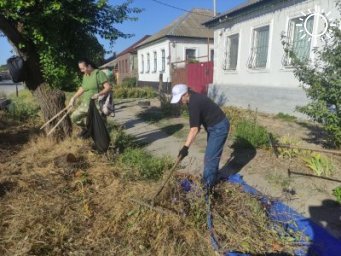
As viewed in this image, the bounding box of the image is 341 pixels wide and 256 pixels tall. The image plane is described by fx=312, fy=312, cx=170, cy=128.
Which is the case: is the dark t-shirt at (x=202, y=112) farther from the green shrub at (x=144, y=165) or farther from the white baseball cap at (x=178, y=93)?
A: the green shrub at (x=144, y=165)

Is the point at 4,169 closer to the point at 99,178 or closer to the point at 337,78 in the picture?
the point at 99,178

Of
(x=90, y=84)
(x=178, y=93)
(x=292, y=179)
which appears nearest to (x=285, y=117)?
(x=292, y=179)

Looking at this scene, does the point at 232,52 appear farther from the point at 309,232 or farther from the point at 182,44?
the point at 309,232

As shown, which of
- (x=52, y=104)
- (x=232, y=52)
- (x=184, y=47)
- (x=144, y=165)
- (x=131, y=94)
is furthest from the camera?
(x=184, y=47)

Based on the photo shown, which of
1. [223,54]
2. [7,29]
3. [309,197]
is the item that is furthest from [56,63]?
[223,54]

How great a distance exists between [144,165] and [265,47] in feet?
26.5

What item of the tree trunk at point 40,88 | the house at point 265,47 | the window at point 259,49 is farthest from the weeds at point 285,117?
the tree trunk at point 40,88

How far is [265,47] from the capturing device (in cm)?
1103

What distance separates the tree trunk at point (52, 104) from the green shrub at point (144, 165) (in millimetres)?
1636

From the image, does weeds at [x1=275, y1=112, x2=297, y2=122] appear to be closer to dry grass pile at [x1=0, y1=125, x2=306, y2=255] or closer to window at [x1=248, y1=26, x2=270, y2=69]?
window at [x1=248, y1=26, x2=270, y2=69]

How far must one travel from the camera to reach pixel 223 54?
13641 millimetres

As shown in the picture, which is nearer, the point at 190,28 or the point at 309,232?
the point at 309,232

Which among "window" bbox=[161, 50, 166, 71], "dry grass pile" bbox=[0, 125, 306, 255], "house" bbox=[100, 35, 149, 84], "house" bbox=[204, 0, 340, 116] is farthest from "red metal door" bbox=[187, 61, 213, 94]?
"house" bbox=[100, 35, 149, 84]

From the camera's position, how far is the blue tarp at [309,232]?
9.63 ft
